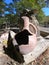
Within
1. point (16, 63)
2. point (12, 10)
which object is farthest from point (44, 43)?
point (12, 10)

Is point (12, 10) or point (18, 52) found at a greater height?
point (18, 52)

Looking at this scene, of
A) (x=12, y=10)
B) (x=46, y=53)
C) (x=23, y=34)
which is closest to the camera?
(x=46, y=53)

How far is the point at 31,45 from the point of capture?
12.5ft

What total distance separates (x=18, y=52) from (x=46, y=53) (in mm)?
531

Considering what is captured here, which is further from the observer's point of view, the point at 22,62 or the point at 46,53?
the point at 46,53

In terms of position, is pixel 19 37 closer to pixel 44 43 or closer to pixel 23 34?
pixel 23 34

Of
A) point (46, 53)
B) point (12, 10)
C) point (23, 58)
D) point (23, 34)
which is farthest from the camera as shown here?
point (12, 10)

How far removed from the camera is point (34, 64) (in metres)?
3.58

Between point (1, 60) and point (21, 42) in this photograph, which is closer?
point (1, 60)

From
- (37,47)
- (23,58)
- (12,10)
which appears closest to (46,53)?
(37,47)

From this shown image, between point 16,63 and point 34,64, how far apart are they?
342mm

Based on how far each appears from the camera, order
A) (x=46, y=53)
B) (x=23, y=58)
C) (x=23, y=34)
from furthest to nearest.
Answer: (x=23, y=34)
(x=46, y=53)
(x=23, y=58)

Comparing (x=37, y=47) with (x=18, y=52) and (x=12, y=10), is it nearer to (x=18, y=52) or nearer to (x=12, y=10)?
(x=18, y=52)

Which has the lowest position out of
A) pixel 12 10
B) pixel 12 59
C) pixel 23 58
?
pixel 12 10
